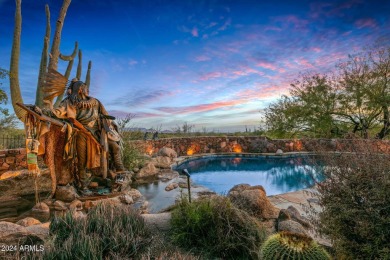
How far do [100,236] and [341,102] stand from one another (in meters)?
16.4

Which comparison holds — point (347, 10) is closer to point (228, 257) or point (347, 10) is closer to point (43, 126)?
point (228, 257)

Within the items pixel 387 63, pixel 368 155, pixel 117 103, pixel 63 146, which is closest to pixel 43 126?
pixel 63 146

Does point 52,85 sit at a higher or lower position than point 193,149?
higher

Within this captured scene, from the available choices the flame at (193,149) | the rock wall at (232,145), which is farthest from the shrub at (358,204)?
the flame at (193,149)

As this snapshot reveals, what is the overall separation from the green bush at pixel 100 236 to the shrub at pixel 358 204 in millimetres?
2068

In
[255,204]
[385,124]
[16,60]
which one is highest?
[16,60]

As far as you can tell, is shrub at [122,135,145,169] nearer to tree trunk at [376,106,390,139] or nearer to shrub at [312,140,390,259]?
shrub at [312,140,390,259]

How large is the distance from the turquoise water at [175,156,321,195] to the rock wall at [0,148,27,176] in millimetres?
6207

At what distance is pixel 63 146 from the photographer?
380cm

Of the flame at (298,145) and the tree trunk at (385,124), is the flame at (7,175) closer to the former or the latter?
the flame at (298,145)

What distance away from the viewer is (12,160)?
19.5 feet

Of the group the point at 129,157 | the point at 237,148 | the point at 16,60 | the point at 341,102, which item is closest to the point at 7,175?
the point at 129,157

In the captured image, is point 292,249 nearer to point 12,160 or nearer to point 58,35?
point 12,160

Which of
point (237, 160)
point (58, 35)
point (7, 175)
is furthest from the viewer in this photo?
point (237, 160)
